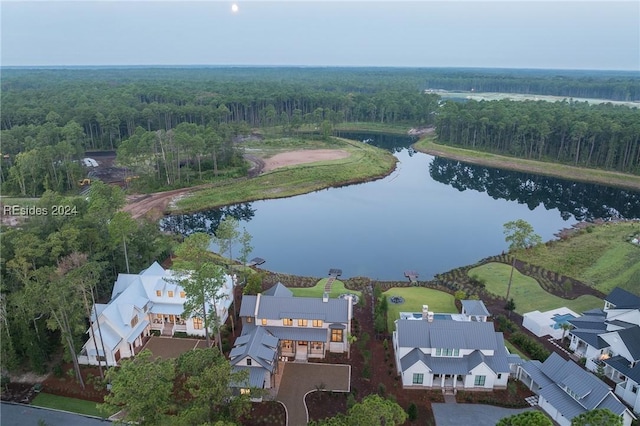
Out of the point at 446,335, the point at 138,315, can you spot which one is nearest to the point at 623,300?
the point at 446,335

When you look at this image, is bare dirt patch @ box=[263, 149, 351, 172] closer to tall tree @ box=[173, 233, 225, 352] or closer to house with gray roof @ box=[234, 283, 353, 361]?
house with gray roof @ box=[234, 283, 353, 361]

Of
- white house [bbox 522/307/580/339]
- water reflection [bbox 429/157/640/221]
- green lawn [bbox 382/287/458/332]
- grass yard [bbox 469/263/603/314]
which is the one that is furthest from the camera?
water reflection [bbox 429/157/640/221]

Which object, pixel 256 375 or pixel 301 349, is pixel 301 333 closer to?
pixel 301 349

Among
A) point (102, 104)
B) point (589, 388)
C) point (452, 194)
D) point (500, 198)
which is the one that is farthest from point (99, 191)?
A: point (102, 104)

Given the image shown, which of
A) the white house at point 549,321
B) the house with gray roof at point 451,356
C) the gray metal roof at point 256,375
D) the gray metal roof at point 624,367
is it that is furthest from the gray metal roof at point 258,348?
the gray metal roof at point 624,367

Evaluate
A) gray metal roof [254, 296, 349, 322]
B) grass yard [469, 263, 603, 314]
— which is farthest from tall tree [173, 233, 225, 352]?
grass yard [469, 263, 603, 314]
